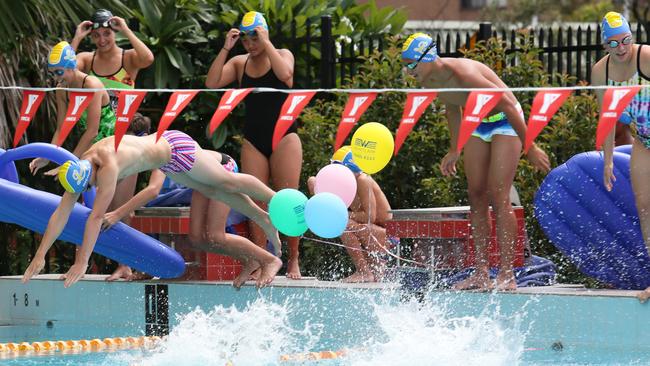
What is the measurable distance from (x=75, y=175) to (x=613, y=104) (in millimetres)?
3527

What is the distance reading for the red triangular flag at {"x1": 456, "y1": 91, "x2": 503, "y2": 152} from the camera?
757 cm

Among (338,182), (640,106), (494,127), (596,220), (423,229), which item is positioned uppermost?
(640,106)

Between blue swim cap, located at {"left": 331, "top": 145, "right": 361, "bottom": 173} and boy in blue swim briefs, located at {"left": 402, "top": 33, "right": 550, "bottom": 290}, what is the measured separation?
100 centimetres

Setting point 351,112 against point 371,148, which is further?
point 371,148

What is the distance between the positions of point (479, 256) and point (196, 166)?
83.2 inches

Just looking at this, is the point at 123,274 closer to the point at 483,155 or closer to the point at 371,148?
the point at 371,148

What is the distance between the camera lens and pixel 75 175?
833cm

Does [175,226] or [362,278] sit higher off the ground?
[175,226]

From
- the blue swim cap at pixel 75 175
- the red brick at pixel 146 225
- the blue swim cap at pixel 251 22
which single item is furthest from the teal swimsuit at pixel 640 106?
the red brick at pixel 146 225

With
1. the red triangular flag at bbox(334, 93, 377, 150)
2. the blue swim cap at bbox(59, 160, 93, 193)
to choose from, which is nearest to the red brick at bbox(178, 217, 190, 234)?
the blue swim cap at bbox(59, 160, 93, 193)

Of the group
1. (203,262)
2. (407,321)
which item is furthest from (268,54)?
(407,321)

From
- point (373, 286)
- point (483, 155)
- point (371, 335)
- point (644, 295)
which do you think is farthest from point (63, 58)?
point (644, 295)

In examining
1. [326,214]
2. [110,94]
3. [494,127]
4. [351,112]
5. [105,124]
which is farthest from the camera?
[110,94]

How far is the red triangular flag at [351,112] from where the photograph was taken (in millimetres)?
8203
